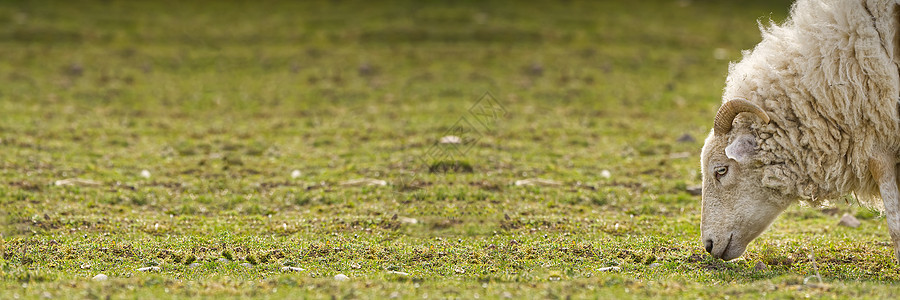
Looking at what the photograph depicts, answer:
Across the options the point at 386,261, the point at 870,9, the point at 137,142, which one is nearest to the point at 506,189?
the point at 386,261

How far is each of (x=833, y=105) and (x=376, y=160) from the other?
9.16m

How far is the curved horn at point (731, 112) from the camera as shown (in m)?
8.76

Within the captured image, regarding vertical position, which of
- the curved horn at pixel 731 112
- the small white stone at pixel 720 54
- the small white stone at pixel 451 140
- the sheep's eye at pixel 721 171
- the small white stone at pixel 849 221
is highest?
the small white stone at pixel 720 54

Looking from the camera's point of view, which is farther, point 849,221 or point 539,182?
point 539,182

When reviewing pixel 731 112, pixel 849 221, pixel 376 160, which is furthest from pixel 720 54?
pixel 731 112

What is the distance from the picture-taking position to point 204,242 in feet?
33.6

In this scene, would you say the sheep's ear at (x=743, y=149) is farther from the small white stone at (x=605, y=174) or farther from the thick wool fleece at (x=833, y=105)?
the small white stone at (x=605, y=174)

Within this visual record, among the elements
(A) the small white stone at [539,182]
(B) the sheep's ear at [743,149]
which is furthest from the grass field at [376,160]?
(B) the sheep's ear at [743,149]

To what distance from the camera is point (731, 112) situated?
352 inches

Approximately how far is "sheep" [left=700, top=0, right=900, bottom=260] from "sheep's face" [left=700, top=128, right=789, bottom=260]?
0.01 metres

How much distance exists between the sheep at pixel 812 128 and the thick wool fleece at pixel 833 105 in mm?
11

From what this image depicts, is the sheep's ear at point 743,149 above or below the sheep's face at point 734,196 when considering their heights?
above

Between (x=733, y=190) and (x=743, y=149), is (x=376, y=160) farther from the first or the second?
(x=743, y=149)

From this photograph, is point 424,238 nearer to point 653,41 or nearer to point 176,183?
point 176,183
